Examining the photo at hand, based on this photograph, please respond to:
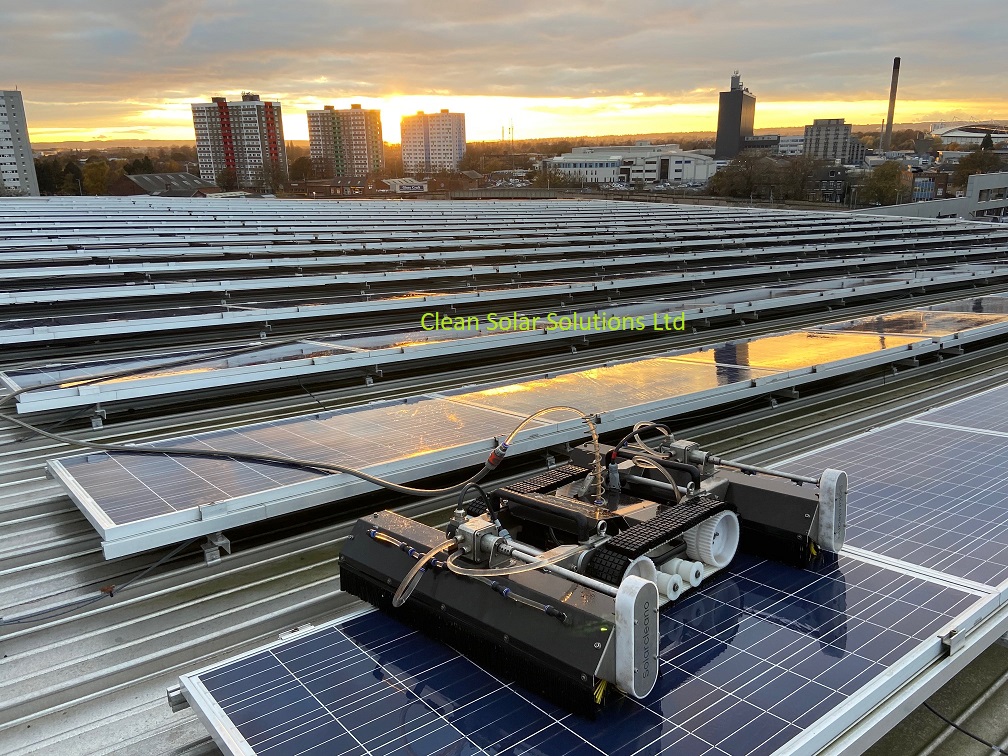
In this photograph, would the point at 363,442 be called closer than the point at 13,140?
Yes

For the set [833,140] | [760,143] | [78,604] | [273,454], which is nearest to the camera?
[78,604]

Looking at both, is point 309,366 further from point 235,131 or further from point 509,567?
point 235,131

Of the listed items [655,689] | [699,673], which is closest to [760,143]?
[699,673]

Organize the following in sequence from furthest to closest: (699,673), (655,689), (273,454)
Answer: (273,454) < (699,673) < (655,689)

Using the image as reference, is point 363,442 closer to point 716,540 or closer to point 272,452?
point 272,452

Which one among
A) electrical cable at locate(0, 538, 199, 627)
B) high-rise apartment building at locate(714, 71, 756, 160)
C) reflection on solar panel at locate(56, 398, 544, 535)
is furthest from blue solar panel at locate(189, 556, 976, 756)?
high-rise apartment building at locate(714, 71, 756, 160)

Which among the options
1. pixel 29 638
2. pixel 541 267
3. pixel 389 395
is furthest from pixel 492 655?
pixel 541 267

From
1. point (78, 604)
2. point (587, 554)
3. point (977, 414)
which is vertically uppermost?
point (587, 554)

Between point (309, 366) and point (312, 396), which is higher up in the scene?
point (309, 366)

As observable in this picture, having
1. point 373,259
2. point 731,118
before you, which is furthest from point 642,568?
point 731,118
